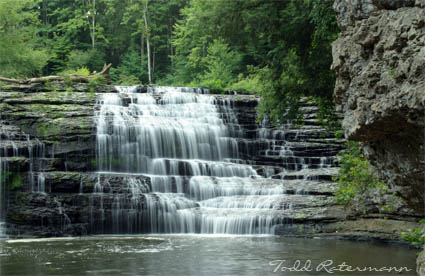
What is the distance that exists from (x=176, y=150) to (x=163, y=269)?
533 inches

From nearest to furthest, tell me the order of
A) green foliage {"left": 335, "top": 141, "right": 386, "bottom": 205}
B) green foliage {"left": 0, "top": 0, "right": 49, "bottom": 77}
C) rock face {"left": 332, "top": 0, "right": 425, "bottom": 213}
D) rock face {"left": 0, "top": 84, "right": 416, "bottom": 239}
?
rock face {"left": 332, "top": 0, "right": 425, "bottom": 213}
green foliage {"left": 335, "top": 141, "right": 386, "bottom": 205}
rock face {"left": 0, "top": 84, "right": 416, "bottom": 239}
green foliage {"left": 0, "top": 0, "right": 49, "bottom": 77}

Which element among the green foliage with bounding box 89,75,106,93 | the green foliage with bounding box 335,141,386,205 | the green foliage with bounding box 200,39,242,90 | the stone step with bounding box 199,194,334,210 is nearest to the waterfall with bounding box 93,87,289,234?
the stone step with bounding box 199,194,334,210

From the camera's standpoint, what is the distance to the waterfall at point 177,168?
19922 mm

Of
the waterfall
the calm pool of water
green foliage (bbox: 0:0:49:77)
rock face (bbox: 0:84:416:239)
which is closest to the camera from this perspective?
the calm pool of water

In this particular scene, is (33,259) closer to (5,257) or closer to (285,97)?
(5,257)

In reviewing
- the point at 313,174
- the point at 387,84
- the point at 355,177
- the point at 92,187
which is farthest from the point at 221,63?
the point at 387,84

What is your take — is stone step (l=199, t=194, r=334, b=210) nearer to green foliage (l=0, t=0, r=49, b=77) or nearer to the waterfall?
the waterfall

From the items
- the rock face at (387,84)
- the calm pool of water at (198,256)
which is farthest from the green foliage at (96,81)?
the rock face at (387,84)

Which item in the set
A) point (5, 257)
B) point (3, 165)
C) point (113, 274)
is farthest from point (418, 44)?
point (3, 165)

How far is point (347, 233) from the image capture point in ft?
57.6

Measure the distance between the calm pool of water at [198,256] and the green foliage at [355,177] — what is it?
1.52 meters

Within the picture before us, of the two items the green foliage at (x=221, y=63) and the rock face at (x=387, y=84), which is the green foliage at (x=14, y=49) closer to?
the green foliage at (x=221, y=63)

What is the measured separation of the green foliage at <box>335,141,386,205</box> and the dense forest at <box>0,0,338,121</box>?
85.4 inches

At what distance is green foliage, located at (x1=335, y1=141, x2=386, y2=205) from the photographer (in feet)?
46.5
